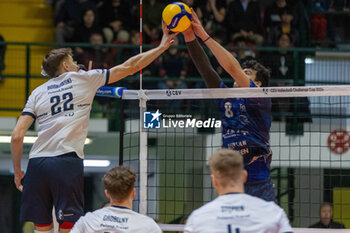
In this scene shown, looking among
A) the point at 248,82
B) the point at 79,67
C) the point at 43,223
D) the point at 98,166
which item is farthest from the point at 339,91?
the point at 98,166

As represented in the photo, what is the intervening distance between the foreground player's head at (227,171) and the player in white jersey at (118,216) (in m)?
0.77

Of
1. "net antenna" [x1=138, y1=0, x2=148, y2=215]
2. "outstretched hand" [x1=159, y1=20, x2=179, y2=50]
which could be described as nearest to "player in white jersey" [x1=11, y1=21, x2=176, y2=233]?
"outstretched hand" [x1=159, y1=20, x2=179, y2=50]

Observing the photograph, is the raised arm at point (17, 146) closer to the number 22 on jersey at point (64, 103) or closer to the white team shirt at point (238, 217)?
the number 22 on jersey at point (64, 103)

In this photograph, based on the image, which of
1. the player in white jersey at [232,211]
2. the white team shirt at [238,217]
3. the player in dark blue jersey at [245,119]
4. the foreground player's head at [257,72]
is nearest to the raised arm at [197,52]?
the player in dark blue jersey at [245,119]

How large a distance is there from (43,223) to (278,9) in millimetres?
9079

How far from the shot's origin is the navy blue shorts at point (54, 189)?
18.8 ft

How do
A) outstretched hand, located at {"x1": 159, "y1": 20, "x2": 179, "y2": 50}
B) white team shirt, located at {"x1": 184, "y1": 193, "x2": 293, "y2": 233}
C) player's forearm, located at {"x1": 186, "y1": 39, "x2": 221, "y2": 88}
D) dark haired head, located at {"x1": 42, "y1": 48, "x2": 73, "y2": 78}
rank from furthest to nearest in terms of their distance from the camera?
player's forearm, located at {"x1": 186, "y1": 39, "x2": 221, "y2": 88}, outstretched hand, located at {"x1": 159, "y1": 20, "x2": 179, "y2": 50}, dark haired head, located at {"x1": 42, "y1": 48, "x2": 73, "y2": 78}, white team shirt, located at {"x1": 184, "y1": 193, "x2": 293, "y2": 233}

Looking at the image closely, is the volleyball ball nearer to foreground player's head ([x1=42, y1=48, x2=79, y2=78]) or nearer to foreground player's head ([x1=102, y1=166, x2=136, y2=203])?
foreground player's head ([x1=42, y1=48, x2=79, y2=78])

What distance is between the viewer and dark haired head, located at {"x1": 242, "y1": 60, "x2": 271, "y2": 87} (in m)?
Result: 6.58

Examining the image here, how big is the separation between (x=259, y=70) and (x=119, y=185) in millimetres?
2499

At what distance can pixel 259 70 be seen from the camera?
6668 millimetres

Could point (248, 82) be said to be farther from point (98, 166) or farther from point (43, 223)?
point (98, 166)

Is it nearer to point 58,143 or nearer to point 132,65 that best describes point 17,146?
point 58,143

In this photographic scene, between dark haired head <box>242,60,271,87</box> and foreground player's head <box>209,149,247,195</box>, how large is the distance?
254cm
